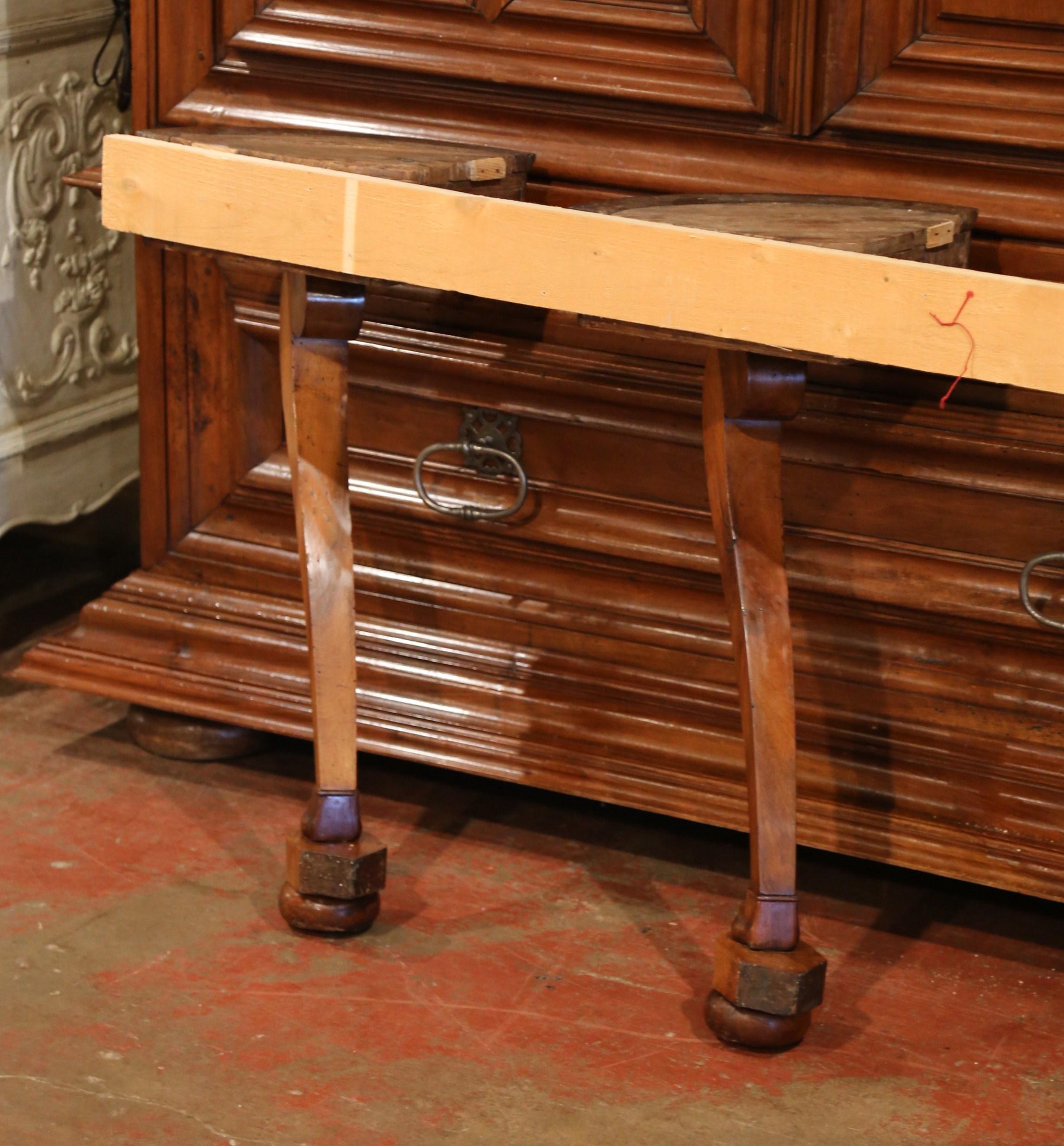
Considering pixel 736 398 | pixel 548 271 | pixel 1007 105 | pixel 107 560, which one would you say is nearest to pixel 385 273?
pixel 548 271

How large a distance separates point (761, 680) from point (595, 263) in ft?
1.18

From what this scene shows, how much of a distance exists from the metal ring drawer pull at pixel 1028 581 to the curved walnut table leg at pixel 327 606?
0.58 meters

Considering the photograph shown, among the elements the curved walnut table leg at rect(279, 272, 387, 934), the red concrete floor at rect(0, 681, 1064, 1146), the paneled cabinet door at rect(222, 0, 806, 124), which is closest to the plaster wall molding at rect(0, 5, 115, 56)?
the paneled cabinet door at rect(222, 0, 806, 124)

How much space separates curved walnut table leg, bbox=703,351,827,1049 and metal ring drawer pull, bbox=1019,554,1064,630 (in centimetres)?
25

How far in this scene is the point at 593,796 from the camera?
168cm

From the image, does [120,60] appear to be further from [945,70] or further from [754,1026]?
[754,1026]

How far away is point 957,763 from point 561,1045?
0.45 m

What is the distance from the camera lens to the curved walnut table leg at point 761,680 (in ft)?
4.37

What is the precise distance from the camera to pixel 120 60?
2.20 m

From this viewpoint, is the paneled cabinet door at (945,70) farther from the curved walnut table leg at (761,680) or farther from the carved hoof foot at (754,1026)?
the carved hoof foot at (754,1026)

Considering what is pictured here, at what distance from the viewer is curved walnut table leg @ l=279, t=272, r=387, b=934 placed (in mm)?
1483

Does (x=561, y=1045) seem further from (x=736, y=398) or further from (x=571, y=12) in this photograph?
(x=571, y=12)

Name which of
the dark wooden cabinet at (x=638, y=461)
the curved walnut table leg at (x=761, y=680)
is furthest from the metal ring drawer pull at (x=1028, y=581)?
the curved walnut table leg at (x=761, y=680)

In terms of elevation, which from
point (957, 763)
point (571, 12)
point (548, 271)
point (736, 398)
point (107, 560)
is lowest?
point (107, 560)
